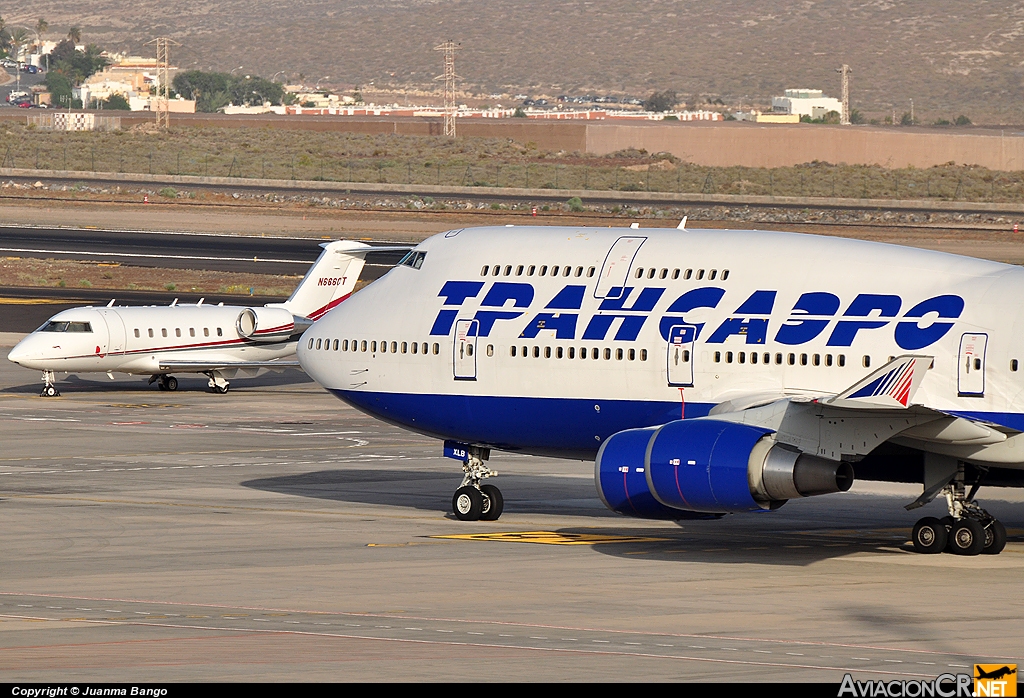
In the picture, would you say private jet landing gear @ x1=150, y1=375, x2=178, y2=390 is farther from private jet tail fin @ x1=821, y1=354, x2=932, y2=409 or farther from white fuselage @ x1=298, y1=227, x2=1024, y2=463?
private jet tail fin @ x1=821, y1=354, x2=932, y2=409

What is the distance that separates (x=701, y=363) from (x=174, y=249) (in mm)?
85712

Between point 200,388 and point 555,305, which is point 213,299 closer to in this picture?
point 200,388

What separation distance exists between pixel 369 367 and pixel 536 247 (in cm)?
440

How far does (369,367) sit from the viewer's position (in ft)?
112

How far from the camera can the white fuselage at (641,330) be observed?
28828mm

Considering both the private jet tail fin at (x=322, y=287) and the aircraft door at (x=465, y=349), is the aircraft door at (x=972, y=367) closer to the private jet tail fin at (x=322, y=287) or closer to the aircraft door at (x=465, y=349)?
the aircraft door at (x=465, y=349)

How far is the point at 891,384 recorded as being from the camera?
27.8 meters

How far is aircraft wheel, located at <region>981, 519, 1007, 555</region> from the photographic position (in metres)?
29.9

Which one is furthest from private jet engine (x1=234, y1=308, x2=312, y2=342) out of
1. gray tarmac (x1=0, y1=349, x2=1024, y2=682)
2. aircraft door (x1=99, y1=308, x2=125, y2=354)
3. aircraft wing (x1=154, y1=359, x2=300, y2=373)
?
gray tarmac (x1=0, y1=349, x2=1024, y2=682)

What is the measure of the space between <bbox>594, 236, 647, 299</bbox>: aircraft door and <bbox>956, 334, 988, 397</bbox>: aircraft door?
648 cm

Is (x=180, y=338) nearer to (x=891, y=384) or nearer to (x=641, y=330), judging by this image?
(x=641, y=330)

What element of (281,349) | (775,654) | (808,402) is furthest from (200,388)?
(775,654)

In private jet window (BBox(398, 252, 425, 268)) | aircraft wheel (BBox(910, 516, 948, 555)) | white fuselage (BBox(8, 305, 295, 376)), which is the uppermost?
private jet window (BBox(398, 252, 425, 268))

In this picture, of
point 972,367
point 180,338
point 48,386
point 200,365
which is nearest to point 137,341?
point 180,338
